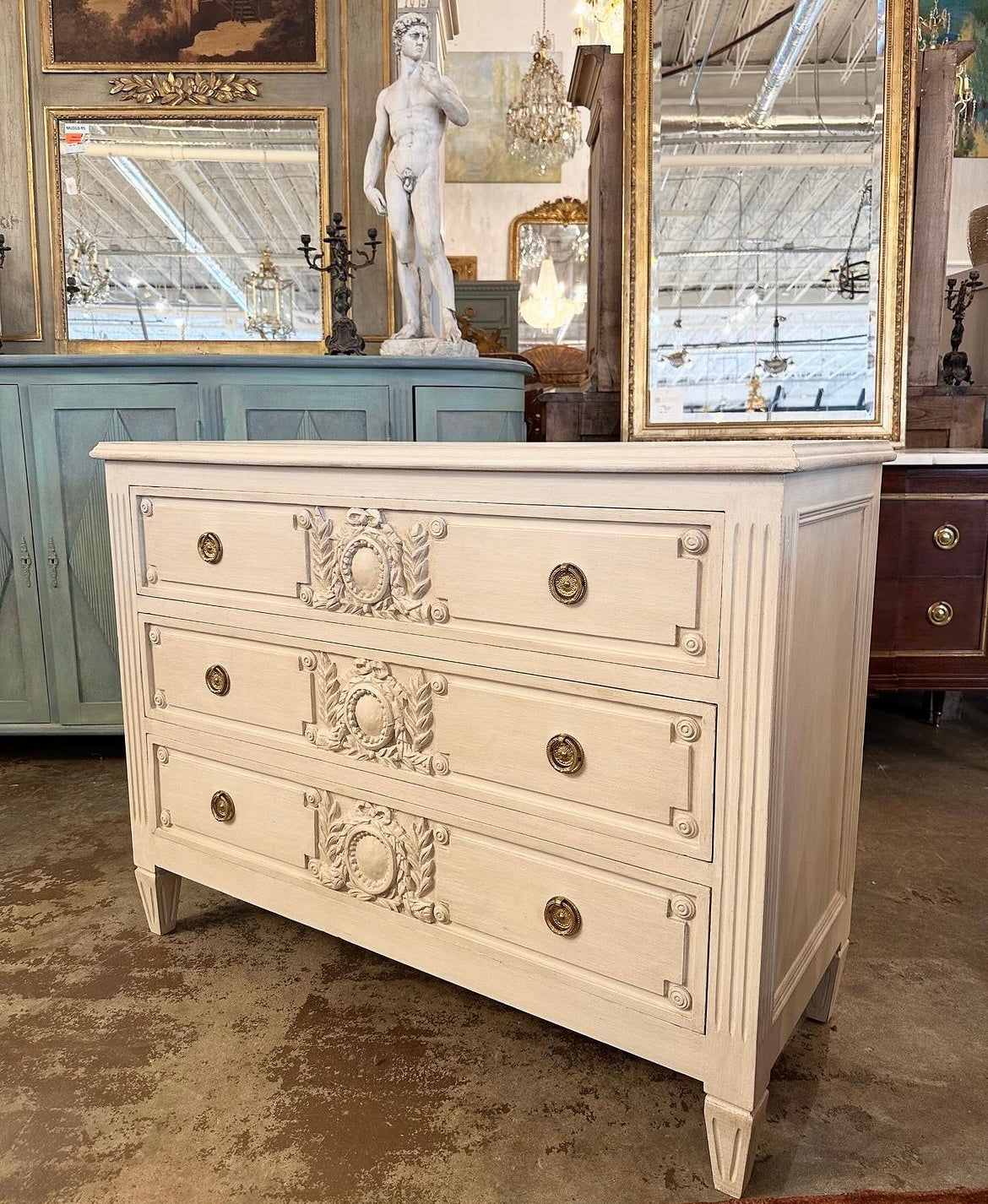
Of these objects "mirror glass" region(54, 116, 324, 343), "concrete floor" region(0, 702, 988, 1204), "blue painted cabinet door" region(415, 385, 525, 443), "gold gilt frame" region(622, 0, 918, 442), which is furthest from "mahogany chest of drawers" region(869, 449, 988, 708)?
"mirror glass" region(54, 116, 324, 343)

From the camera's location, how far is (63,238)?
3.70 metres

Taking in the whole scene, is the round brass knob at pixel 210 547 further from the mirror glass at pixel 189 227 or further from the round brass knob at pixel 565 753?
the mirror glass at pixel 189 227

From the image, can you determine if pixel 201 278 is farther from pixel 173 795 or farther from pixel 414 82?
pixel 173 795

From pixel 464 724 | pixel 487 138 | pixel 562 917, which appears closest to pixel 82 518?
pixel 464 724

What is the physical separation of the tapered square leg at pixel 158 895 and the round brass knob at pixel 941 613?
2.48 m

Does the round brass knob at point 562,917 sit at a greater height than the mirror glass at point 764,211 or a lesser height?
lesser

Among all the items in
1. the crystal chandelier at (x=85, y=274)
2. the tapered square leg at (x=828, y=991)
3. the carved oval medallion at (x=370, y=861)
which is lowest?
the tapered square leg at (x=828, y=991)

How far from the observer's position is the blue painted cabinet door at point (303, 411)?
115 inches

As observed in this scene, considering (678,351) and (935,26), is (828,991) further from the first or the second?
(935,26)

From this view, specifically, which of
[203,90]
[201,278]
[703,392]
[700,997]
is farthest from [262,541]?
[203,90]

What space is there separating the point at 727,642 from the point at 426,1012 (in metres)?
1.08

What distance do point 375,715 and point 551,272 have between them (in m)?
7.55

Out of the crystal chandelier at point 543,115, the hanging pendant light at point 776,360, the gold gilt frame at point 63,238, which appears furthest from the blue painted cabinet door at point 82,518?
the crystal chandelier at point 543,115

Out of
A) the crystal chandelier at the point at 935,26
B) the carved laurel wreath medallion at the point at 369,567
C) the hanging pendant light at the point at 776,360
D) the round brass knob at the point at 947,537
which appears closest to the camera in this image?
the carved laurel wreath medallion at the point at 369,567
